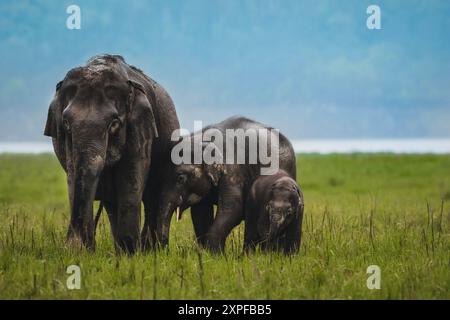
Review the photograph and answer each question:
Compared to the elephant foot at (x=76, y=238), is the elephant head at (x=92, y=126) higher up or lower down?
higher up

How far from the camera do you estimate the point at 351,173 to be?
31078 millimetres

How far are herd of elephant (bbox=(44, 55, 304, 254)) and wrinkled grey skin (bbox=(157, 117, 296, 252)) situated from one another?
1cm

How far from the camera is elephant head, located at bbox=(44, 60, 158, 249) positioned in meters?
8.78

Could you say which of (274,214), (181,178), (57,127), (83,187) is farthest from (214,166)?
(83,187)

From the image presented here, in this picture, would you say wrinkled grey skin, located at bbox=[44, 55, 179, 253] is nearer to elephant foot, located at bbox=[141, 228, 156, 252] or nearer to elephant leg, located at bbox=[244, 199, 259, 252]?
elephant foot, located at bbox=[141, 228, 156, 252]

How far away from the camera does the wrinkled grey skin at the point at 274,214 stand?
10.1m

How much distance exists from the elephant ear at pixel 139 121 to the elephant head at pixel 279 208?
68.1 inches

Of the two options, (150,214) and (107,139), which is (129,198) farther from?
(150,214)

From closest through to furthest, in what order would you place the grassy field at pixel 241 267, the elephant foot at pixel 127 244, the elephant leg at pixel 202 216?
the grassy field at pixel 241 267, the elephant foot at pixel 127 244, the elephant leg at pixel 202 216

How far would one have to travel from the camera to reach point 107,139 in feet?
29.6

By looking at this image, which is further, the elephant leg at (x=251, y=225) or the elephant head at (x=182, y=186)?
the elephant leg at (x=251, y=225)
